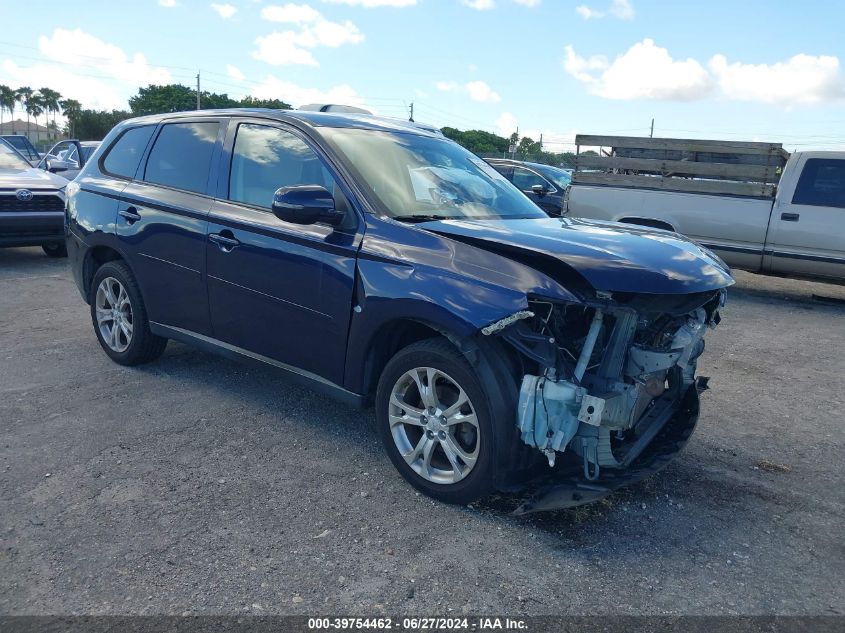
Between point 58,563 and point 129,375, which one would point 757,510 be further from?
point 129,375

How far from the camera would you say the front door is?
3.77m

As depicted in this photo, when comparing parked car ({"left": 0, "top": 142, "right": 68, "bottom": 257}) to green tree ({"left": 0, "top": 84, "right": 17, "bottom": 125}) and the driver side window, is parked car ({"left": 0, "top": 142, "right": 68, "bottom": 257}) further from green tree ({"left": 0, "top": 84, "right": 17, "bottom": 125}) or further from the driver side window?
green tree ({"left": 0, "top": 84, "right": 17, "bottom": 125})

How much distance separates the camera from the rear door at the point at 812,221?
28.5 ft

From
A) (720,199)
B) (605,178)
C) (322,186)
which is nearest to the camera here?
(322,186)

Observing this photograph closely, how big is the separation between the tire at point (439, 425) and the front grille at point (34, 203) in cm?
814

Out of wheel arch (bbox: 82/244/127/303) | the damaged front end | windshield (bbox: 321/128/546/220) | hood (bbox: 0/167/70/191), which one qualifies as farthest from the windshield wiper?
hood (bbox: 0/167/70/191)

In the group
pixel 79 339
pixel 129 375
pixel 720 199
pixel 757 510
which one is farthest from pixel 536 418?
pixel 720 199

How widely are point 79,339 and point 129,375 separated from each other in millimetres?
1318

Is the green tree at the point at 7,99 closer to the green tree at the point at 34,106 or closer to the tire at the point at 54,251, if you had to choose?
the green tree at the point at 34,106

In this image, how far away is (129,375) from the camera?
5270mm

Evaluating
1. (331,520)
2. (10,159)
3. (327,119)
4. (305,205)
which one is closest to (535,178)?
(10,159)

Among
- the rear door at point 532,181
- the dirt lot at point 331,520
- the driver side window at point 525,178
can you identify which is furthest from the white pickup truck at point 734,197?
the dirt lot at point 331,520

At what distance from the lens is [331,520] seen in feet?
10.9

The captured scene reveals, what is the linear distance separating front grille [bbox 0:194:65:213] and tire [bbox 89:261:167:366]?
5.11 m
